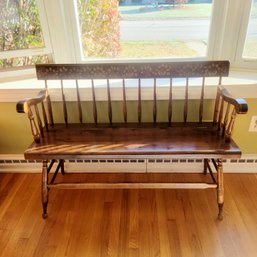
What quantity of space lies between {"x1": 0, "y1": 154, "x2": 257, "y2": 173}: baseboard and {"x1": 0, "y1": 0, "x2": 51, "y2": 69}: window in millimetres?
701

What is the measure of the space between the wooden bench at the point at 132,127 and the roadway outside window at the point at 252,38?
1.15 feet

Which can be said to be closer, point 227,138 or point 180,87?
point 227,138

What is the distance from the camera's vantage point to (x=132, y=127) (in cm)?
137

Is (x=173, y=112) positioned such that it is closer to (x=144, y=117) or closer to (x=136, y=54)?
(x=144, y=117)

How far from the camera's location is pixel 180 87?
1.36 meters

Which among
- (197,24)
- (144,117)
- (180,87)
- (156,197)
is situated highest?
(197,24)

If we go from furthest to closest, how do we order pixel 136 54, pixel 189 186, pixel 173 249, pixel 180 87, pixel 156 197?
pixel 136 54 → pixel 156 197 → pixel 180 87 → pixel 189 186 → pixel 173 249

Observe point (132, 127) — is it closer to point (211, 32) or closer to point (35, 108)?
point (35, 108)

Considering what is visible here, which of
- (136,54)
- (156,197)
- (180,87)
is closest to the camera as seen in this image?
(180,87)

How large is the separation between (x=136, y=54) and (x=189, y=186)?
3.15ft

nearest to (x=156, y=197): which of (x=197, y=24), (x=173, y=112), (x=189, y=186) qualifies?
(x=189, y=186)

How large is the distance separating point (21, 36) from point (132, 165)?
1164mm

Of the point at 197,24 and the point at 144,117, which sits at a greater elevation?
the point at 197,24

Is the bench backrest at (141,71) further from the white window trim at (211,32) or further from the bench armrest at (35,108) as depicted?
the white window trim at (211,32)
